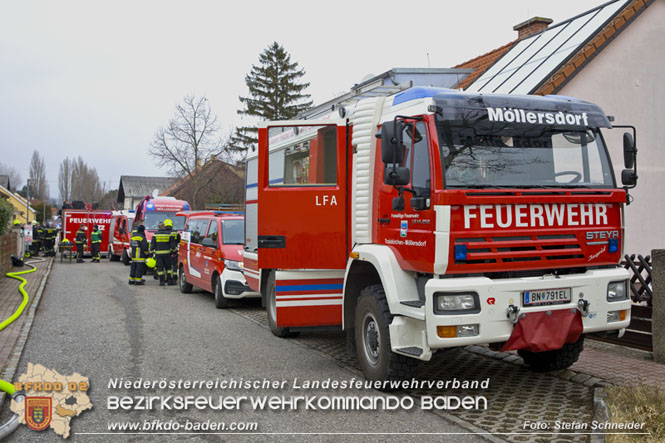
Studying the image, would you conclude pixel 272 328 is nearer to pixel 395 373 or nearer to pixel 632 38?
pixel 395 373

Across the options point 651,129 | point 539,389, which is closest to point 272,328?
point 539,389

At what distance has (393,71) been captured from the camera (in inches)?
641

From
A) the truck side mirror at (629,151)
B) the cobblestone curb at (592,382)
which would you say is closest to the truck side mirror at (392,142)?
the truck side mirror at (629,151)

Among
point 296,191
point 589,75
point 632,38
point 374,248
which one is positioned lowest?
point 374,248

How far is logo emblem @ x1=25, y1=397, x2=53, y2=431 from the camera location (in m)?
5.08

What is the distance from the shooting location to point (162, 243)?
52.7ft

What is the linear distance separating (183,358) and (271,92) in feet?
129

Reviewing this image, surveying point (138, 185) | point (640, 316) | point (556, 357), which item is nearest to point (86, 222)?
point (640, 316)

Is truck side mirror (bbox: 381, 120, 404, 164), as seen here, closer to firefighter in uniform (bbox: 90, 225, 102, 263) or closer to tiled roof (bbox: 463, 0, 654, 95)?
tiled roof (bbox: 463, 0, 654, 95)

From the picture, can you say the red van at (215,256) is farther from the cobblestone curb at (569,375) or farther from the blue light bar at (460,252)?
the blue light bar at (460,252)

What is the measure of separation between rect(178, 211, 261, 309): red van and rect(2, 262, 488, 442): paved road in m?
0.44

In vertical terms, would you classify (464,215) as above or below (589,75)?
below

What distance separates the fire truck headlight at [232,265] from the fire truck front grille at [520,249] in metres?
7.16

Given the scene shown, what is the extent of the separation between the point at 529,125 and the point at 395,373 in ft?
8.77
